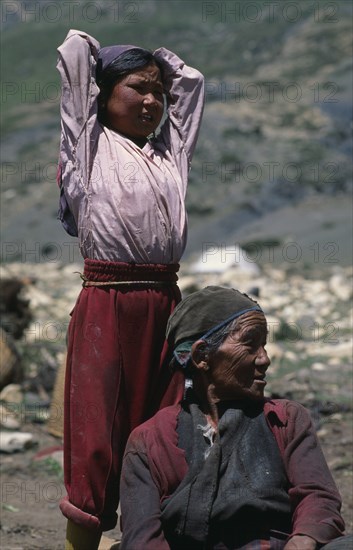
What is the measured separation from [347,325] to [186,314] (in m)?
6.79

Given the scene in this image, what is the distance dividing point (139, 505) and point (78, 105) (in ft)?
4.07

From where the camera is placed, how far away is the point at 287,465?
256 centimetres

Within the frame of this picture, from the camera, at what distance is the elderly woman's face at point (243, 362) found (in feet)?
8.51

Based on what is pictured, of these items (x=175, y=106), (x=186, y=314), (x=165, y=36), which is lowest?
(x=165, y=36)

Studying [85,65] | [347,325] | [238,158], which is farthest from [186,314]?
[238,158]

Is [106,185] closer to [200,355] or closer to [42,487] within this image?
Result: [200,355]

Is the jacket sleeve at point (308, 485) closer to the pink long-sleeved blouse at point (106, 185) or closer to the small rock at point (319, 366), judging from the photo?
the pink long-sleeved blouse at point (106, 185)

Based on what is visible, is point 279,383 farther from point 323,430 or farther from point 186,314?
point 186,314

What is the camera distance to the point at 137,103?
310 centimetres

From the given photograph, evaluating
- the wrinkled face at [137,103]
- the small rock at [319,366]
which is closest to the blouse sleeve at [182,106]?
the wrinkled face at [137,103]

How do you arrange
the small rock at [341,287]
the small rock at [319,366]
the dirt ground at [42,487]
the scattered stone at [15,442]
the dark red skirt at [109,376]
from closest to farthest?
the dark red skirt at [109,376] → the dirt ground at [42,487] → the scattered stone at [15,442] → the small rock at [319,366] → the small rock at [341,287]

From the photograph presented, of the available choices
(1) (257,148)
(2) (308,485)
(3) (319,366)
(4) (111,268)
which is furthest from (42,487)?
(1) (257,148)

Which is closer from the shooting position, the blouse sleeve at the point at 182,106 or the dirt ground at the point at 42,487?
the blouse sleeve at the point at 182,106

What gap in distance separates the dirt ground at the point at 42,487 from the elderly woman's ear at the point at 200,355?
165 centimetres
